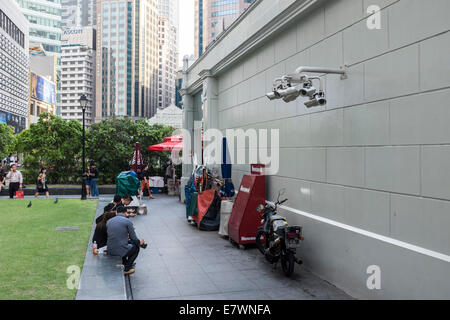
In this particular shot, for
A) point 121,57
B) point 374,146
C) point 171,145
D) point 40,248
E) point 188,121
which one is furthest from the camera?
point 121,57

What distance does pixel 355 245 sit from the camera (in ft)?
20.2

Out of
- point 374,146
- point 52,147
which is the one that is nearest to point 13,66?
point 52,147

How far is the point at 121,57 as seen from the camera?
457 ft

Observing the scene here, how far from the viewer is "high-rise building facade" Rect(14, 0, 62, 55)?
120 m

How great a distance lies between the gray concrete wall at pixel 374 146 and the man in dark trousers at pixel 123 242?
3.32 meters

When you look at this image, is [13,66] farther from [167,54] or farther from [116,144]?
[167,54]

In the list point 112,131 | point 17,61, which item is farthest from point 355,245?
point 17,61

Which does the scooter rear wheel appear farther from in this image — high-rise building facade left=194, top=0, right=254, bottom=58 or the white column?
high-rise building facade left=194, top=0, right=254, bottom=58

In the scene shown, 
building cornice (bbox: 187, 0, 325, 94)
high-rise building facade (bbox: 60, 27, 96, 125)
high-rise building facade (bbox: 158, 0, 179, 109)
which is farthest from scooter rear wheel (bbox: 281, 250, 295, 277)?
high-rise building facade (bbox: 158, 0, 179, 109)

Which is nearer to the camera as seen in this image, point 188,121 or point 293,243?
point 293,243

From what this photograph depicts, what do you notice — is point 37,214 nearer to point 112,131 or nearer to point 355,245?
point 112,131

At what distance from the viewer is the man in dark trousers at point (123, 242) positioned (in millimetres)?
7195

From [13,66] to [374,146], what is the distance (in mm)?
69736
